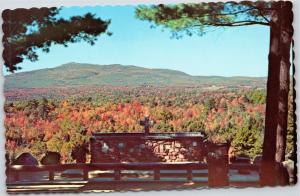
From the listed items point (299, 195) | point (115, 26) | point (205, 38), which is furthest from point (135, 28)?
point (299, 195)

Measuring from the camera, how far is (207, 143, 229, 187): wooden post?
6.43 meters

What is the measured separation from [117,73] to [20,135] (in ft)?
3.43

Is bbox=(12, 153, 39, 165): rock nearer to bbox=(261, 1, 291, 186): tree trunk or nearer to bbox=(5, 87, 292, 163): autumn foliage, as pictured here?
bbox=(5, 87, 292, 163): autumn foliage

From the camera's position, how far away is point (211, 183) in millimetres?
6434

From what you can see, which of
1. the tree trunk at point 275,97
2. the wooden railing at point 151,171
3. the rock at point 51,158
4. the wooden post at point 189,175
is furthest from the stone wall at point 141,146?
the tree trunk at point 275,97

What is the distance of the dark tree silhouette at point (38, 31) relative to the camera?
620 cm

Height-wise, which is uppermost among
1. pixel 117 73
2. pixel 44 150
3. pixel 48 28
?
pixel 48 28

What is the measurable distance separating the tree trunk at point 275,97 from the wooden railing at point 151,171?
0.48 feet

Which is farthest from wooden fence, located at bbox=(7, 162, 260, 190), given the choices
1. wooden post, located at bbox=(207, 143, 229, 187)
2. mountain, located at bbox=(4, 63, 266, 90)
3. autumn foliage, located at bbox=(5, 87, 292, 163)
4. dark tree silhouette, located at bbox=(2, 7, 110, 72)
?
dark tree silhouette, located at bbox=(2, 7, 110, 72)

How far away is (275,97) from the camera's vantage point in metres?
6.47

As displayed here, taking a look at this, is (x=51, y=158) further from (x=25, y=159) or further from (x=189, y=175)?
(x=189, y=175)

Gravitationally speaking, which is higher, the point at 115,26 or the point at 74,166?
the point at 115,26

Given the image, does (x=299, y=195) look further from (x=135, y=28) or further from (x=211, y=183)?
(x=135, y=28)

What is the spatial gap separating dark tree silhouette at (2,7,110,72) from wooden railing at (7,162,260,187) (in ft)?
3.17
